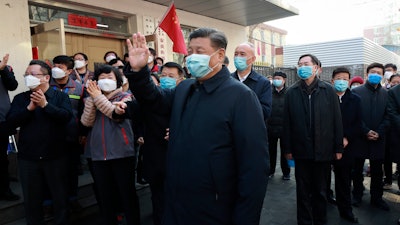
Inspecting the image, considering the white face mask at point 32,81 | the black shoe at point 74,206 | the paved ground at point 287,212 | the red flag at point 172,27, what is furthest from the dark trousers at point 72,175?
the red flag at point 172,27

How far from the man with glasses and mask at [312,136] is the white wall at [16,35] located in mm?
4787

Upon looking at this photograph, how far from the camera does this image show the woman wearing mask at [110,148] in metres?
3.06

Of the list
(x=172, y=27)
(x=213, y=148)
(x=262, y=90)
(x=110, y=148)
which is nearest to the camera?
(x=213, y=148)

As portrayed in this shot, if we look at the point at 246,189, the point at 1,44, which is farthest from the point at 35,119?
the point at 1,44

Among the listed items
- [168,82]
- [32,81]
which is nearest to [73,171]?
[32,81]

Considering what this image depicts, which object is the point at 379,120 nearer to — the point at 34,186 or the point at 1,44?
the point at 34,186

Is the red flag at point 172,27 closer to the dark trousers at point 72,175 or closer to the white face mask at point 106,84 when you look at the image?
the white face mask at point 106,84

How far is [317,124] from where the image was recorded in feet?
10.8

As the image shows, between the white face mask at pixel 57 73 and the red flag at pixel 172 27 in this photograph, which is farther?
the red flag at pixel 172 27

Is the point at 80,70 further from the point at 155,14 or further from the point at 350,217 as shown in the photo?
the point at 350,217

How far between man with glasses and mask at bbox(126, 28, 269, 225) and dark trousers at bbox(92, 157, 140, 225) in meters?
1.41

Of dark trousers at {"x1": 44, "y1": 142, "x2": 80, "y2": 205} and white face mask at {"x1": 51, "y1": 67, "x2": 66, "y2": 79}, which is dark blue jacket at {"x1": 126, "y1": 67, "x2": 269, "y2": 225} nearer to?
dark trousers at {"x1": 44, "y1": 142, "x2": 80, "y2": 205}

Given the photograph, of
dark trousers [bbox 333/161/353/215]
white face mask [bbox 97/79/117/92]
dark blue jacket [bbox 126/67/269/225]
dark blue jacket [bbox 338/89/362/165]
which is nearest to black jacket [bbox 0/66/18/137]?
white face mask [bbox 97/79/117/92]

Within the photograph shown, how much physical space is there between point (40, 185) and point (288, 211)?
3214mm
